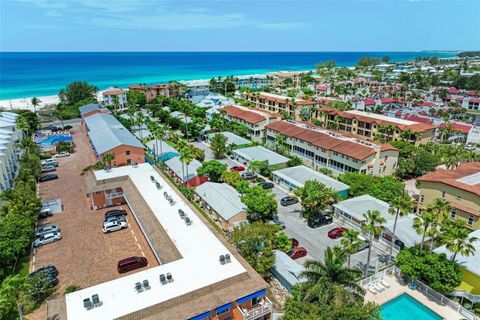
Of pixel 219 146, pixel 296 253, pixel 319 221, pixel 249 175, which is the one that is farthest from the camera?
pixel 219 146

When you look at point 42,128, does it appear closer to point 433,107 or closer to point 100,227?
point 100,227

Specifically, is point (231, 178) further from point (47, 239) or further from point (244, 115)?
point (244, 115)

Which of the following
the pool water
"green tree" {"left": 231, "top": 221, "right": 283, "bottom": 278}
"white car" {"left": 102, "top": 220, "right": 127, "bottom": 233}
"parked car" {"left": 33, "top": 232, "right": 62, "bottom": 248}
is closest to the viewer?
the pool water

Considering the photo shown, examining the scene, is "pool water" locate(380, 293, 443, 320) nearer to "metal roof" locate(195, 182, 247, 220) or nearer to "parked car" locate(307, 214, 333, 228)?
"parked car" locate(307, 214, 333, 228)

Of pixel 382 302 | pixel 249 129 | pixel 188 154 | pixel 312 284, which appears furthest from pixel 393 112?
pixel 312 284

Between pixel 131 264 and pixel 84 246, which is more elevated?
pixel 131 264

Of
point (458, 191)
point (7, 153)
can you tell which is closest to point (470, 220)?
point (458, 191)

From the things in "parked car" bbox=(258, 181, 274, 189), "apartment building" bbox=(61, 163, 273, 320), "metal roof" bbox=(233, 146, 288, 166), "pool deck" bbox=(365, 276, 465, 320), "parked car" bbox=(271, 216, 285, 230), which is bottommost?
"pool deck" bbox=(365, 276, 465, 320)

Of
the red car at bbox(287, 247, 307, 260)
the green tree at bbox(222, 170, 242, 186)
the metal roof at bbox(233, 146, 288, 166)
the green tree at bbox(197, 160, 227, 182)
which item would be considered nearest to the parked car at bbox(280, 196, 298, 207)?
the green tree at bbox(222, 170, 242, 186)
